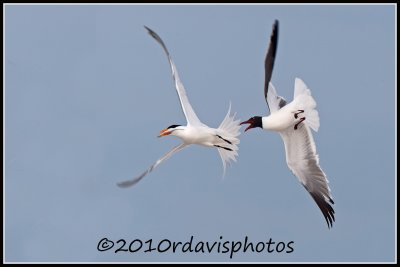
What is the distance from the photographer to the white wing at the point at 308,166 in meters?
11.8

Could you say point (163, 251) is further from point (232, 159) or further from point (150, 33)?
point (150, 33)

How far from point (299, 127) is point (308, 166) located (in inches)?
25.0

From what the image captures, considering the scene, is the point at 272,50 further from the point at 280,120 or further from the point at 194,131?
the point at 194,131

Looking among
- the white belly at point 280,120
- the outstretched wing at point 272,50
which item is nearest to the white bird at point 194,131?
the white belly at point 280,120

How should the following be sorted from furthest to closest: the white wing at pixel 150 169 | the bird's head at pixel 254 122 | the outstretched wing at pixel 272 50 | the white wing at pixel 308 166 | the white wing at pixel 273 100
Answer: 1. the white wing at pixel 308 166
2. the bird's head at pixel 254 122
3. the white wing at pixel 273 100
4. the white wing at pixel 150 169
5. the outstretched wing at pixel 272 50

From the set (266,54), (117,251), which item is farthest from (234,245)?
(266,54)

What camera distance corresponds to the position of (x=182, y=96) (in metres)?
11.5

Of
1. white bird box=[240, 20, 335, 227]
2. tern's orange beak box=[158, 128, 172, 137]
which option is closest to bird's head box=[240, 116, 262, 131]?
white bird box=[240, 20, 335, 227]

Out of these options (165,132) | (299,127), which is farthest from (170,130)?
(299,127)

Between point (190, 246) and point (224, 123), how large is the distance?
1.66 m

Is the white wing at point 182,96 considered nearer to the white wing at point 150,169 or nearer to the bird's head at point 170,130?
the bird's head at point 170,130

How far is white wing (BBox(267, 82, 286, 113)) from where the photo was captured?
37.5 feet

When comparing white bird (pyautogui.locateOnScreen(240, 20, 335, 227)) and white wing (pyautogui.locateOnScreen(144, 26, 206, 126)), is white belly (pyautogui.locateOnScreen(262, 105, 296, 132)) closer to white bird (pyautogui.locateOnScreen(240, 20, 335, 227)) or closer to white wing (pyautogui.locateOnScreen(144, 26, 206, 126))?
white bird (pyautogui.locateOnScreen(240, 20, 335, 227))

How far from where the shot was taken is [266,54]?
10.6m
